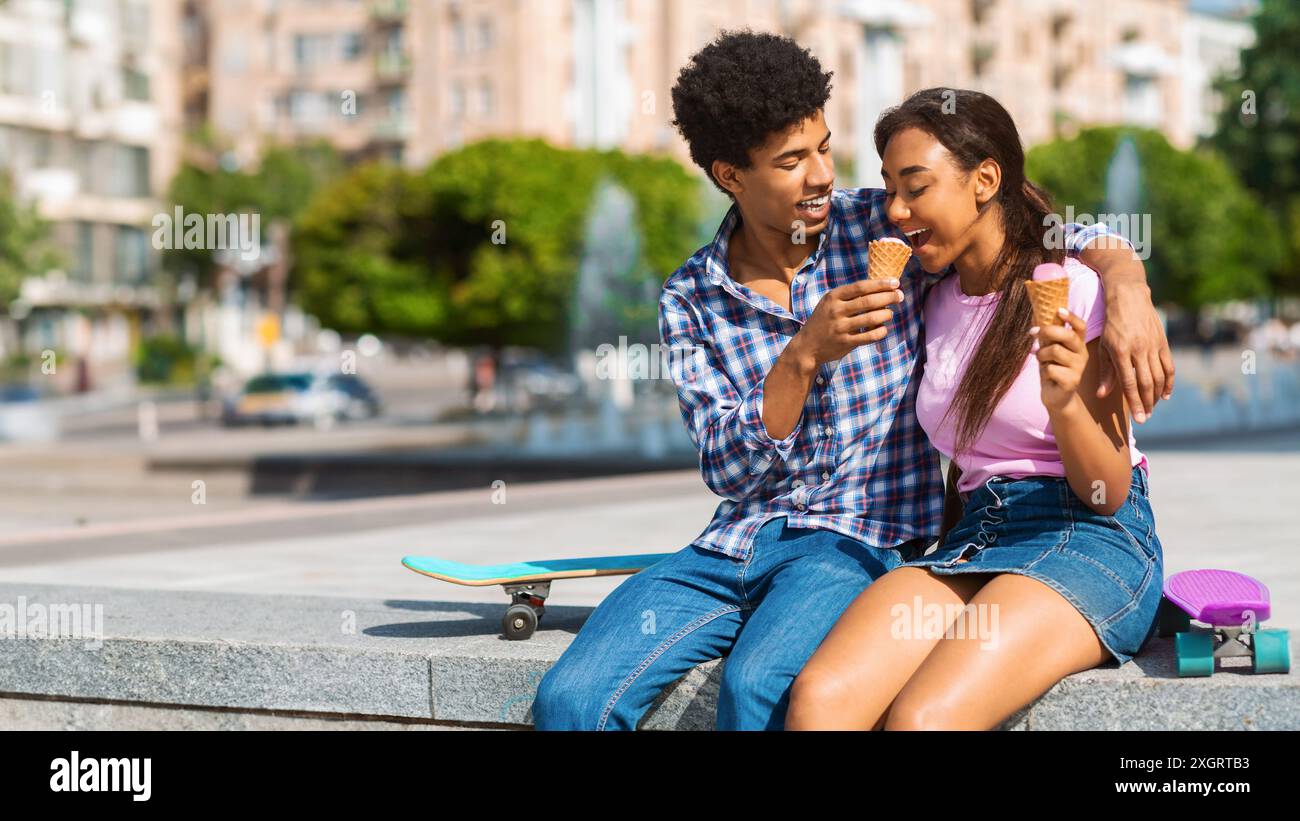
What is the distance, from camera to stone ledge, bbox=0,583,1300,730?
3559mm

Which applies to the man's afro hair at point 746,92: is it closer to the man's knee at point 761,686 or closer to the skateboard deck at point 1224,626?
the man's knee at point 761,686

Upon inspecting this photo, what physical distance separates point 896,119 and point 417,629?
73.0 inches

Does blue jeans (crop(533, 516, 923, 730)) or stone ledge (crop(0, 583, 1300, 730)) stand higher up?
blue jeans (crop(533, 516, 923, 730))

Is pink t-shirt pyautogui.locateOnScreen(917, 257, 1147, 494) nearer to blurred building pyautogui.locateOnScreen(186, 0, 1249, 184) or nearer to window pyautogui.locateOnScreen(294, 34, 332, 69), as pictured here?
blurred building pyautogui.locateOnScreen(186, 0, 1249, 184)

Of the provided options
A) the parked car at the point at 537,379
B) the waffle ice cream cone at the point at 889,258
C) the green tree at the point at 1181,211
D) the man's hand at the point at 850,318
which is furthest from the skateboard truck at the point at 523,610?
the parked car at the point at 537,379

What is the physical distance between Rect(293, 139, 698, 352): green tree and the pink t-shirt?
25.2 m

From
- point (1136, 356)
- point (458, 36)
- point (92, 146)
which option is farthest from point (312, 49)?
point (1136, 356)

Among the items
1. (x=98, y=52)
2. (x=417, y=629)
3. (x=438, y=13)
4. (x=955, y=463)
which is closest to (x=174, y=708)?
(x=417, y=629)

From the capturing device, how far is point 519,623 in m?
4.30

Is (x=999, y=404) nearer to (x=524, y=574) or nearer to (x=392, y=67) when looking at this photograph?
(x=524, y=574)

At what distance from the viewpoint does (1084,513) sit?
3607 mm

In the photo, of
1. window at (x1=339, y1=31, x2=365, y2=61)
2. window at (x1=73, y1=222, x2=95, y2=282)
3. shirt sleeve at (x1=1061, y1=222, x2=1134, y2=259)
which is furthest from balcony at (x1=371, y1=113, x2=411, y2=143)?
shirt sleeve at (x1=1061, y1=222, x2=1134, y2=259)
